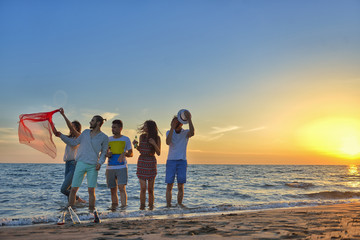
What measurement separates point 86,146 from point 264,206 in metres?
5.50

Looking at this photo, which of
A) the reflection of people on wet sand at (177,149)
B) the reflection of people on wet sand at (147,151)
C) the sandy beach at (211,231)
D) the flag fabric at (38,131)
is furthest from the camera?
the reflection of people on wet sand at (177,149)

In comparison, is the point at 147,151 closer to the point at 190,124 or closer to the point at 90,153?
the point at 190,124

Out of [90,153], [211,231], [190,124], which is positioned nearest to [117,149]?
[90,153]

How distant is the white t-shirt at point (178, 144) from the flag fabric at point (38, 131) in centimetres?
276

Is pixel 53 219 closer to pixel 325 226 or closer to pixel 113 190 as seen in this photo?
pixel 113 190

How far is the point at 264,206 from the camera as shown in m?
8.53

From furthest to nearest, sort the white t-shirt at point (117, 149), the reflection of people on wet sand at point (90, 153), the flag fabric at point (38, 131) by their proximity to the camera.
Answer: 1. the white t-shirt at point (117, 149)
2. the flag fabric at point (38, 131)
3. the reflection of people on wet sand at point (90, 153)

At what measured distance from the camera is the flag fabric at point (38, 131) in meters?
6.62

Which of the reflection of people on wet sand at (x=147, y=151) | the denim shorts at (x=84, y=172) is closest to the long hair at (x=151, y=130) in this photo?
the reflection of people on wet sand at (x=147, y=151)

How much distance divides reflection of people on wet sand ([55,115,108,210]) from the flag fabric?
0.73 meters

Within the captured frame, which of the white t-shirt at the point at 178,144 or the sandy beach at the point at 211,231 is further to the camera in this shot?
the white t-shirt at the point at 178,144

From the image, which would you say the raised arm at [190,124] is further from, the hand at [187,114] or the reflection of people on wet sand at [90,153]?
the reflection of people on wet sand at [90,153]

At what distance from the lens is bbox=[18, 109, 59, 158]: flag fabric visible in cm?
662

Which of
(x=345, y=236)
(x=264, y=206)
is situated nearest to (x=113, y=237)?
(x=345, y=236)
